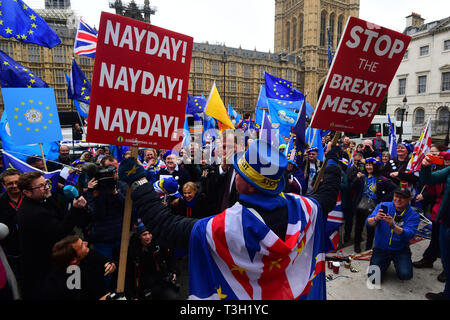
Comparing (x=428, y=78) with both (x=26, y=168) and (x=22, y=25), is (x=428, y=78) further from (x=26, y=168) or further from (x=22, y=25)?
(x=26, y=168)

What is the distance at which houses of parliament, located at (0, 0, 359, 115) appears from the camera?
35406 mm

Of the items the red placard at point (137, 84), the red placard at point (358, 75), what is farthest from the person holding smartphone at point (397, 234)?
the red placard at point (137, 84)

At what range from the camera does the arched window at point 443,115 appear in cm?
2627

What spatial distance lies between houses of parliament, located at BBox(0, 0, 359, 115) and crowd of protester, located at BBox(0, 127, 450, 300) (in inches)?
1310

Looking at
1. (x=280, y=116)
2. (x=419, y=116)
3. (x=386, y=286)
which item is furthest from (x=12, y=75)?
(x=419, y=116)

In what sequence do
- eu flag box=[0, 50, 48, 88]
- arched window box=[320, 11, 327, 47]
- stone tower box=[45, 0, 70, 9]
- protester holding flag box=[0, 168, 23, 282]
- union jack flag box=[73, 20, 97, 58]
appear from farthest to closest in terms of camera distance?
1. arched window box=[320, 11, 327, 47]
2. stone tower box=[45, 0, 70, 9]
3. union jack flag box=[73, 20, 97, 58]
4. eu flag box=[0, 50, 48, 88]
5. protester holding flag box=[0, 168, 23, 282]

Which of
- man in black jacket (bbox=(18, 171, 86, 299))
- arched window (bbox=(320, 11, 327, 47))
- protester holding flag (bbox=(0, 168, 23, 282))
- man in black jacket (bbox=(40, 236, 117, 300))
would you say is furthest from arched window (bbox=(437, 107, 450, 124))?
arched window (bbox=(320, 11, 327, 47))

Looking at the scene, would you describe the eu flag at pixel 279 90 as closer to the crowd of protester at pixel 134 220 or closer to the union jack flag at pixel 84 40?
the crowd of protester at pixel 134 220

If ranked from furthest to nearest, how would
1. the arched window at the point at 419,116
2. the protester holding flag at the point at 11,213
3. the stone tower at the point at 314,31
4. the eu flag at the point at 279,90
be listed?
1. the stone tower at the point at 314,31
2. the arched window at the point at 419,116
3. the eu flag at the point at 279,90
4. the protester holding flag at the point at 11,213

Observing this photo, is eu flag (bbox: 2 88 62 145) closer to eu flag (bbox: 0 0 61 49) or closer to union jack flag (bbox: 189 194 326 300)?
eu flag (bbox: 0 0 61 49)

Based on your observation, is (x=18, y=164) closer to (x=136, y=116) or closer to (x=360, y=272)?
(x=136, y=116)

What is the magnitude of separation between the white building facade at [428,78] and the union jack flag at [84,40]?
1057 inches

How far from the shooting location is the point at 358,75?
235 centimetres

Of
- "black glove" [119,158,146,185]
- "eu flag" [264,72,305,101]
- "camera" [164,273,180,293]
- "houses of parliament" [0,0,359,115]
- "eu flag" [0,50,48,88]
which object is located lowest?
"camera" [164,273,180,293]
